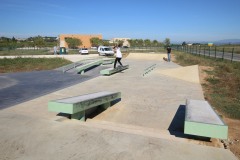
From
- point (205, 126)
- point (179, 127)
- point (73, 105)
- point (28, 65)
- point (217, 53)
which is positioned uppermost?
point (217, 53)

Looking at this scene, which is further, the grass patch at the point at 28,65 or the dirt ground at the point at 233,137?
the grass patch at the point at 28,65

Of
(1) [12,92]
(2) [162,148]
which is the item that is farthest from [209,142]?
(1) [12,92]

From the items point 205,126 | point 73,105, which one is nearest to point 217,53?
point 205,126

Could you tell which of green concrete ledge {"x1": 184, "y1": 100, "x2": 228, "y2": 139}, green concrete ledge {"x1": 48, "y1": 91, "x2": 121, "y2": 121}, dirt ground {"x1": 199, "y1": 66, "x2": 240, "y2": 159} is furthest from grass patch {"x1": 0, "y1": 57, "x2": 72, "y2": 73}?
green concrete ledge {"x1": 184, "y1": 100, "x2": 228, "y2": 139}

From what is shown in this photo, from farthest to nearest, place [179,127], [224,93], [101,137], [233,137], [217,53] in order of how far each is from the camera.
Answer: [217,53]
[224,93]
[179,127]
[233,137]
[101,137]

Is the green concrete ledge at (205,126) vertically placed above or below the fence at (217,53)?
below

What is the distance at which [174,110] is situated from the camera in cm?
713

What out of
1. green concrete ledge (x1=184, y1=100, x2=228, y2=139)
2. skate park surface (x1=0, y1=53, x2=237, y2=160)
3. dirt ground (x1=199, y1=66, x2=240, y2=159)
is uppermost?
green concrete ledge (x1=184, y1=100, x2=228, y2=139)

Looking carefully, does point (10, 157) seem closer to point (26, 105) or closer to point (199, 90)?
point (26, 105)

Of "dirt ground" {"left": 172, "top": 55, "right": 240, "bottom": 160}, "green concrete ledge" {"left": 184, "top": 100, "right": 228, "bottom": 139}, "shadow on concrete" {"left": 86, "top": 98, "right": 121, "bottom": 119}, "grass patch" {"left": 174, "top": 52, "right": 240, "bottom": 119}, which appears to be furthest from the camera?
"grass patch" {"left": 174, "top": 52, "right": 240, "bottom": 119}

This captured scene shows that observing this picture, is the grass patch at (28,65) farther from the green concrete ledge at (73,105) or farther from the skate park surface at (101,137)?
the green concrete ledge at (73,105)

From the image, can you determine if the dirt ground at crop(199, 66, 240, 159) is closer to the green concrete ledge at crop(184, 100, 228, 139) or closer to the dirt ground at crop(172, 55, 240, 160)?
the dirt ground at crop(172, 55, 240, 160)

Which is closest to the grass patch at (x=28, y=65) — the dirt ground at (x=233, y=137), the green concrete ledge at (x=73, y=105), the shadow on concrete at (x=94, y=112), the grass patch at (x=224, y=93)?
the grass patch at (x=224, y=93)

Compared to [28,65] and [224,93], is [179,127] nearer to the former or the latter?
[224,93]
